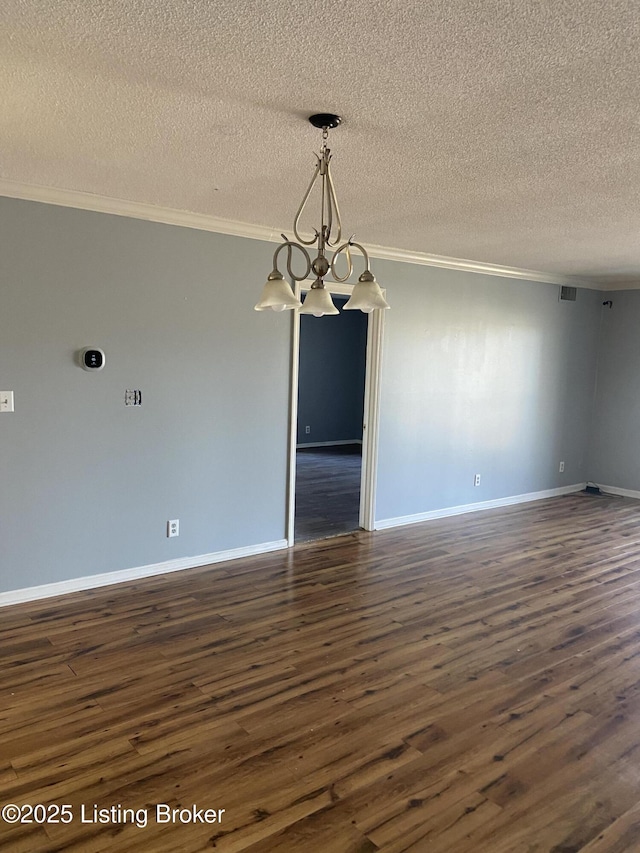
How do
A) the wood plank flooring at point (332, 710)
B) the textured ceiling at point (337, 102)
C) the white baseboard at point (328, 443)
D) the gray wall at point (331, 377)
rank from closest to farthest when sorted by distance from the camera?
1. the textured ceiling at point (337, 102)
2. the wood plank flooring at point (332, 710)
3. the gray wall at point (331, 377)
4. the white baseboard at point (328, 443)

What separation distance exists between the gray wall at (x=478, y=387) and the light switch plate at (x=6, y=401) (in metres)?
2.92

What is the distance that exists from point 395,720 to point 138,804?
107cm

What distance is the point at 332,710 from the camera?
266cm

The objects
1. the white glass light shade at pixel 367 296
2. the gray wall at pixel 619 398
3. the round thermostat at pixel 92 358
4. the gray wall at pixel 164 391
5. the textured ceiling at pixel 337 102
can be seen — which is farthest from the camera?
the gray wall at pixel 619 398

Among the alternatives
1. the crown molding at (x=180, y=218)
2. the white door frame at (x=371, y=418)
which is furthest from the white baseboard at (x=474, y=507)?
the crown molding at (x=180, y=218)

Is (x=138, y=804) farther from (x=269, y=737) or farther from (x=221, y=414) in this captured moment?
(x=221, y=414)

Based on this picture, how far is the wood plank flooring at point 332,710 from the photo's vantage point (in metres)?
2.02

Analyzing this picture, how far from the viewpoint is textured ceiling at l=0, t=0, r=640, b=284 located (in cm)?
164

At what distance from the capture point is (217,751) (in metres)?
2.36

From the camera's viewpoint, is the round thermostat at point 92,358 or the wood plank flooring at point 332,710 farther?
the round thermostat at point 92,358

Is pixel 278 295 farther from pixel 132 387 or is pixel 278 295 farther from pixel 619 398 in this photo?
pixel 619 398

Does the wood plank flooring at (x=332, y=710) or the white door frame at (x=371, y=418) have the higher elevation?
the white door frame at (x=371, y=418)

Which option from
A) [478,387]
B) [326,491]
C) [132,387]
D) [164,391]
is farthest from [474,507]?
[132,387]

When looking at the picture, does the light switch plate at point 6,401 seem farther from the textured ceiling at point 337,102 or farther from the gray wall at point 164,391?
the textured ceiling at point 337,102
